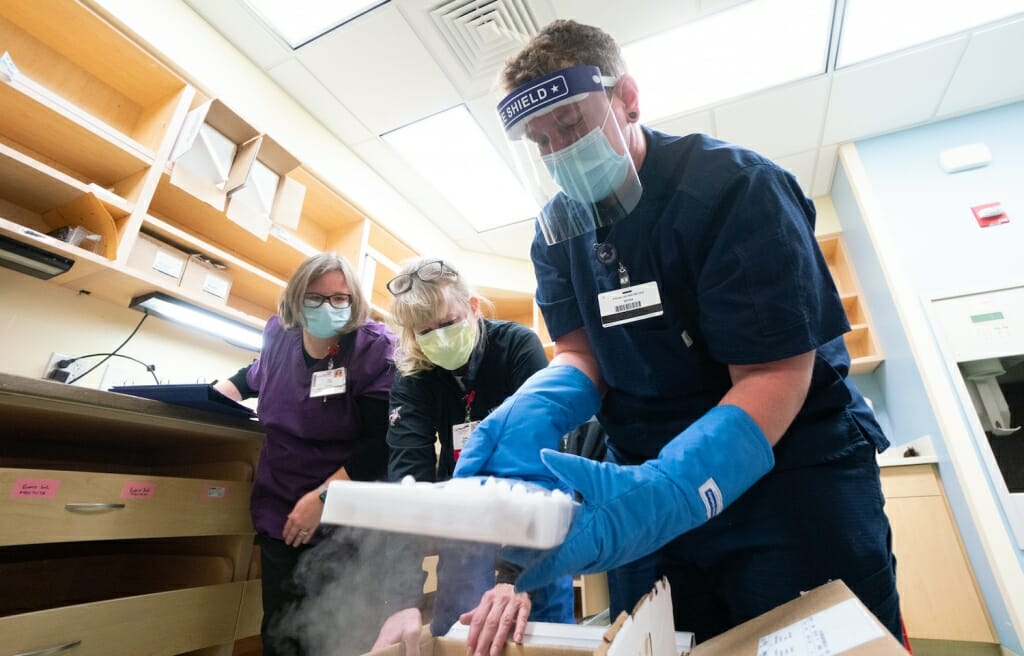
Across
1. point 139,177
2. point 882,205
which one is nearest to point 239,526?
point 139,177

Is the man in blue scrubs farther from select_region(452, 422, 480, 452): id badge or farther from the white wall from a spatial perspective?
the white wall

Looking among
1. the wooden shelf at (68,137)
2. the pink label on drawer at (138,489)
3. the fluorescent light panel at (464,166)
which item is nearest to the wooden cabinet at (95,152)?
the wooden shelf at (68,137)

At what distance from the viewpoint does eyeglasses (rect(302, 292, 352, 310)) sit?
1575 mm

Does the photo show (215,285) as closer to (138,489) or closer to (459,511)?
(138,489)

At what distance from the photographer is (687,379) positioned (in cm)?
75

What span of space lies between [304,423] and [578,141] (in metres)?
1.13

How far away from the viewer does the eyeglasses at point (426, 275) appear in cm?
151

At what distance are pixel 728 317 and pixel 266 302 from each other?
2.44 metres

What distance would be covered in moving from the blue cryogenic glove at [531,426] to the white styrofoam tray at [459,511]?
16cm

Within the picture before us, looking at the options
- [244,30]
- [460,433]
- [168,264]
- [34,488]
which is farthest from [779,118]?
[34,488]

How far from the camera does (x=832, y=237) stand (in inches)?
140

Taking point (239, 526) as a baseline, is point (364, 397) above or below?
above

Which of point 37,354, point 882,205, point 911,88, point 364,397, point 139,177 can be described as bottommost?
point 364,397

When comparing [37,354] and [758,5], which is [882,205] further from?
[37,354]
